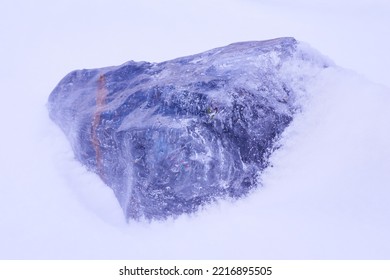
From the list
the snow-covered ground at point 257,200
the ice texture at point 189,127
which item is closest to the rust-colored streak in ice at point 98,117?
the ice texture at point 189,127

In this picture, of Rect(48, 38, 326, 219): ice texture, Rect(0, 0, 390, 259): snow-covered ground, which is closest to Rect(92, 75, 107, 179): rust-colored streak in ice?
Rect(48, 38, 326, 219): ice texture

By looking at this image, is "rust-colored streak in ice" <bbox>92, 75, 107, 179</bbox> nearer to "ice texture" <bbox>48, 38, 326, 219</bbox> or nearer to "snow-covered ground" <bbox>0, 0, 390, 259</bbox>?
"ice texture" <bbox>48, 38, 326, 219</bbox>

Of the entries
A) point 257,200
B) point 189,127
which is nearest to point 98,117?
point 189,127

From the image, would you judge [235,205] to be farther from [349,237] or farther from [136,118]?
[136,118]

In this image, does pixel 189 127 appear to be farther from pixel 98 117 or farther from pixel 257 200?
pixel 98 117

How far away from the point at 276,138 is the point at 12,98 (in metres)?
2.62

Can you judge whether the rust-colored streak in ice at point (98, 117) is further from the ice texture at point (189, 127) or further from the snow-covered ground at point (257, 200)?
the snow-covered ground at point (257, 200)

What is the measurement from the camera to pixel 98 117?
245 centimetres

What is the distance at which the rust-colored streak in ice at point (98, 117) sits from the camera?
246cm

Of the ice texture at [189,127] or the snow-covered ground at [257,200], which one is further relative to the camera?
the ice texture at [189,127]

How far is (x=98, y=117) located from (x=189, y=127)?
66 cm

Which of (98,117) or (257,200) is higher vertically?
(98,117)

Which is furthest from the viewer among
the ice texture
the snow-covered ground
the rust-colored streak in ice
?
the rust-colored streak in ice

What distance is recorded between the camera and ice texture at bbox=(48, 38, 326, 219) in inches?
82.1
